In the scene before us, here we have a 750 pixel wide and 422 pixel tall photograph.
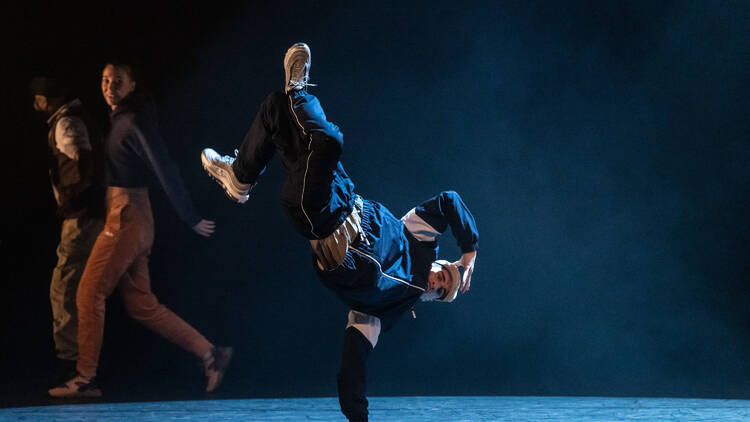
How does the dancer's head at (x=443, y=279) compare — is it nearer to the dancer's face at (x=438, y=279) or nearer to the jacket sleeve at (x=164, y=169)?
the dancer's face at (x=438, y=279)

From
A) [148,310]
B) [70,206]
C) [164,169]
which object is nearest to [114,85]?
[164,169]

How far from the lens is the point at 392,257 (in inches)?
113

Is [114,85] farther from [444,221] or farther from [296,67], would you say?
[444,221]

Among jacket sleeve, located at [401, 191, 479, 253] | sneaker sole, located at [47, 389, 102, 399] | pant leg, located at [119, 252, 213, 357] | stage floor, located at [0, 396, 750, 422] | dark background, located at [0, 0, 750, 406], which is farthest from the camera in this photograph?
dark background, located at [0, 0, 750, 406]

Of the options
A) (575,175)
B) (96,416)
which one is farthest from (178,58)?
(575,175)

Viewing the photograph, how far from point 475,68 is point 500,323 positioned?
1.50 m

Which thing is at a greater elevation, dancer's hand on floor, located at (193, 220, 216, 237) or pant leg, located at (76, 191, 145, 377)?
dancer's hand on floor, located at (193, 220, 216, 237)

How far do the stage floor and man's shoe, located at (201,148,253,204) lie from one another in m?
1.25

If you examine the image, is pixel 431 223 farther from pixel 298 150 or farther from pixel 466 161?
pixel 466 161

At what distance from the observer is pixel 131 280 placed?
4.11 metres

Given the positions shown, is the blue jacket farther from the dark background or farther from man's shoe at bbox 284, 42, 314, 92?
the dark background

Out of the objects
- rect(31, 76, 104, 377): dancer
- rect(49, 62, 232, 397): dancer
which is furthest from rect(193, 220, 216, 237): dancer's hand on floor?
rect(31, 76, 104, 377): dancer

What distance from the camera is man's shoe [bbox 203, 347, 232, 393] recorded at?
4238 mm

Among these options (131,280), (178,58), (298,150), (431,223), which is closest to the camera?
(298,150)
